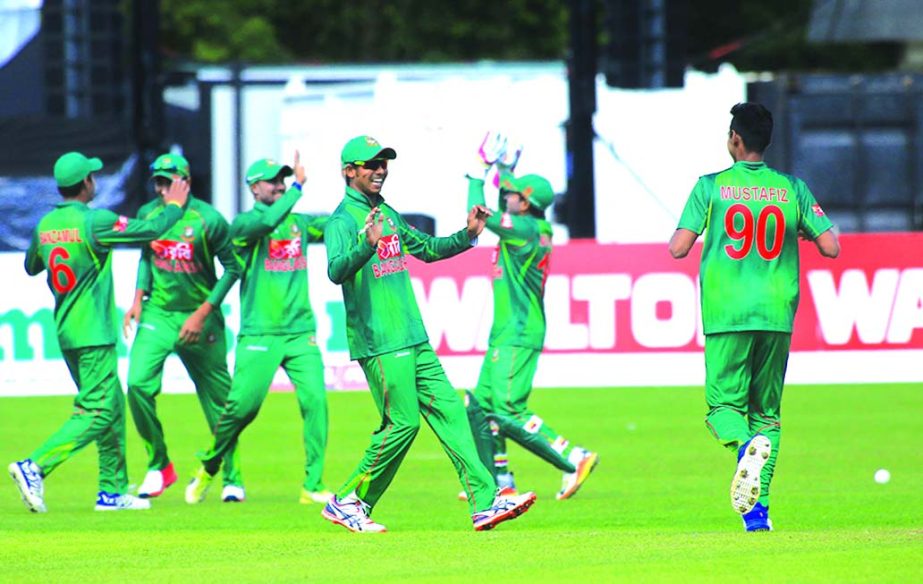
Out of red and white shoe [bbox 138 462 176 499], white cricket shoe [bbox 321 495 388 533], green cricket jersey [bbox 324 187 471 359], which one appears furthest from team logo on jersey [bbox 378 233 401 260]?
red and white shoe [bbox 138 462 176 499]

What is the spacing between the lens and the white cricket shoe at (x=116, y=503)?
1176 cm

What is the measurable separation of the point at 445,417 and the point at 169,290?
3.65 meters

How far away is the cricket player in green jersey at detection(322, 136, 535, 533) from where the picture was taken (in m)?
9.29

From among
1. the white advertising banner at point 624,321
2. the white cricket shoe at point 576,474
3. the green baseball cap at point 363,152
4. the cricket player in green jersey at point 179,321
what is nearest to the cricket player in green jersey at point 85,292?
the cricket player in green jersey at point 179,321

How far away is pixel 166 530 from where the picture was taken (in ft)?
33.8

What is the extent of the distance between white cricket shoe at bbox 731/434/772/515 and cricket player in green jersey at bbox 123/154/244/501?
4413 millimetres

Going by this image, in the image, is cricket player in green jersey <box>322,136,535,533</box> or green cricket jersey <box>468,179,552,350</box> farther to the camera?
green cricket jersey <box>468,179,552,350</box>

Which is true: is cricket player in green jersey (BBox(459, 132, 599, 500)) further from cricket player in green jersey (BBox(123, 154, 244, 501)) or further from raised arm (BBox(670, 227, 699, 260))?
raised arm (BBox(670, 227, 699, 260))

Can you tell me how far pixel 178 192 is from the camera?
38.7ft

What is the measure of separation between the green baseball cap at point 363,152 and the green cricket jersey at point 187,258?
2.99m

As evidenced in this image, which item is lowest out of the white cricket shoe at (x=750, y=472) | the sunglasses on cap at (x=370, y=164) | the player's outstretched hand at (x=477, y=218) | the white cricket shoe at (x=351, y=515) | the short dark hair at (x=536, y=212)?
the white cricket shoe at (x=351, y=515)

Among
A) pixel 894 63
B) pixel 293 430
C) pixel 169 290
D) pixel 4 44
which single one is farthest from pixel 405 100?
pixel 894 63

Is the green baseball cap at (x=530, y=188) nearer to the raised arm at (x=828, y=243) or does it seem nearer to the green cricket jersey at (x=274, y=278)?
the green cricket jersey at (x=274, y=278)

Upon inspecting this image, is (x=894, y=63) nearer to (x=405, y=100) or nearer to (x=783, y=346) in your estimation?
(x=405, y=100)
